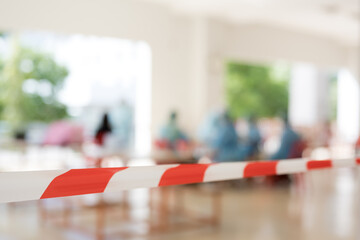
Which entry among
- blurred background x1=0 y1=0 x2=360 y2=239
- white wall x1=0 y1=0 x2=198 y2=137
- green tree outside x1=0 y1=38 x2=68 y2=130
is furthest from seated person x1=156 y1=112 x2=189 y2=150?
green tree outside x1=0 y1=38 x2=68 y2=130

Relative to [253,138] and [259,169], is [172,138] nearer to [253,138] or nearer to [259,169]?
[253,138]

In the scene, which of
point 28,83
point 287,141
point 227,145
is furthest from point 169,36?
point 28,83

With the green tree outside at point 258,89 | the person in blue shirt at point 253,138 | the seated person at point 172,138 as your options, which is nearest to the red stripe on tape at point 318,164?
the seated person at point 172,138

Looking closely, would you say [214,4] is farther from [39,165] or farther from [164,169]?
[164,169]

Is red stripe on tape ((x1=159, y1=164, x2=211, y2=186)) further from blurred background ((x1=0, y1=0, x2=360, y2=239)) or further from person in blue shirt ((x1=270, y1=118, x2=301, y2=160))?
person in blue shirt ((x1=270, y1=118, x2=301, y2=160))

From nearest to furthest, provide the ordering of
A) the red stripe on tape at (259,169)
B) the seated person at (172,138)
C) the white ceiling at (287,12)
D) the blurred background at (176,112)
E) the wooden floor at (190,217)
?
the red stripe on tape at (259,169) → the wooden floor at (190,217) → the blurred background at (176,112) → the seated person at (172,138) → the white ceiling at (287,12)

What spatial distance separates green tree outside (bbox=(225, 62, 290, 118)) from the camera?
23.7 meters

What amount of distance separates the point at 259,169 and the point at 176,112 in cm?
649

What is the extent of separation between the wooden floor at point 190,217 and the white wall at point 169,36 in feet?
8.88

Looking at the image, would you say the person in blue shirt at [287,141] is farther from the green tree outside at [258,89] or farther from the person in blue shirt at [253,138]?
the green tree outside at [258,89]

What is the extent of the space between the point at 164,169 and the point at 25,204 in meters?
3.77

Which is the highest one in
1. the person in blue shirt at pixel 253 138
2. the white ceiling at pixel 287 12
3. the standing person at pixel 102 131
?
the white ceiling at pixel 287 12

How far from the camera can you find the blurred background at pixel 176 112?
403 cm

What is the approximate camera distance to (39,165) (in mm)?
7961
